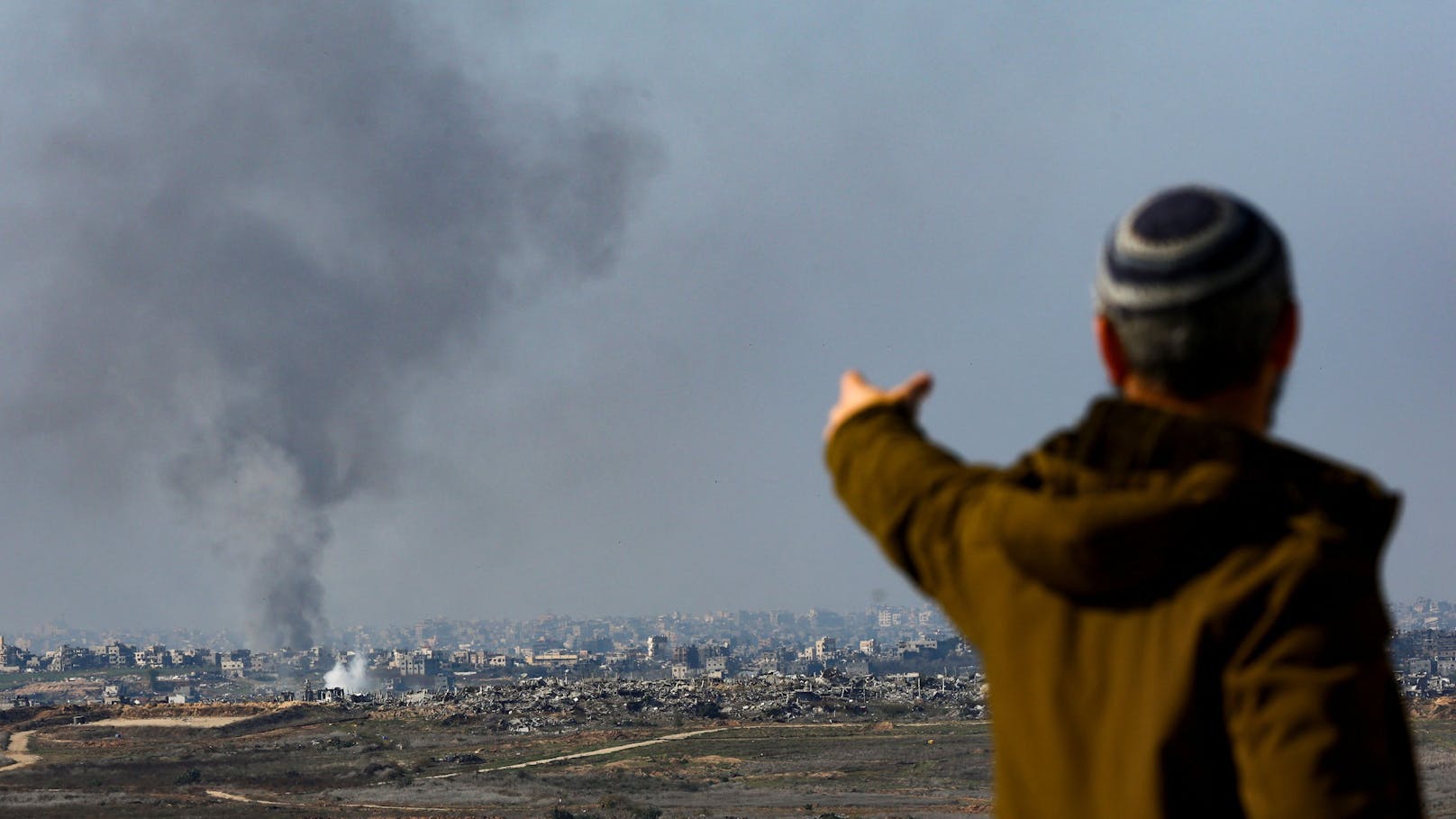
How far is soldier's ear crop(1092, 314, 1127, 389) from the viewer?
5.52 ft

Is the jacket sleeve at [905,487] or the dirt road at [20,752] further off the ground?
the jacket sleeve at [905,487]

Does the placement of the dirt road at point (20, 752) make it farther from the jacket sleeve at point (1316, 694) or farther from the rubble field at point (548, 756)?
the jacket sleeve at point (1316, 694)

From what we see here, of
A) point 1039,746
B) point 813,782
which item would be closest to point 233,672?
point 813,782

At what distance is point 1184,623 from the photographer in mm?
1449

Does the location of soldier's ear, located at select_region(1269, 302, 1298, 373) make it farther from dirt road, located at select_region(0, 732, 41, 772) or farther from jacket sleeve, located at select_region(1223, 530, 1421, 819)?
dirt road, located at select_region(0, 732, 41, 772)

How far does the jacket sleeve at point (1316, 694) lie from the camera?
4.53ft

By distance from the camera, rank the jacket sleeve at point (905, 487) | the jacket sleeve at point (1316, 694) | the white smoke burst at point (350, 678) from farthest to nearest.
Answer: the white smoke burst at point (350, 678)
the jacket sleeve at point (905, 487)
the jacket sleeve at point (1316, 694)

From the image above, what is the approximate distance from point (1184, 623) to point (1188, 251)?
426 millimetres

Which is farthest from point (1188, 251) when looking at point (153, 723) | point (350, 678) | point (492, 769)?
point (350, 678)

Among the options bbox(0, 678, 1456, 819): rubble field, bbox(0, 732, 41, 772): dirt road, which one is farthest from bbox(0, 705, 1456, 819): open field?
bbox(0, 732, 41, 772): dirt road

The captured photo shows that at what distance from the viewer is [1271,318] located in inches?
62.8

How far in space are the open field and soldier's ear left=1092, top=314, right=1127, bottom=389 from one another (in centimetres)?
4671

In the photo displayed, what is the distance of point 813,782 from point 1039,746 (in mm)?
56582

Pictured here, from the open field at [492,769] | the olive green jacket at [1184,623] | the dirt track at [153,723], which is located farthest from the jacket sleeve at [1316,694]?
the dirt track at [153,723]
